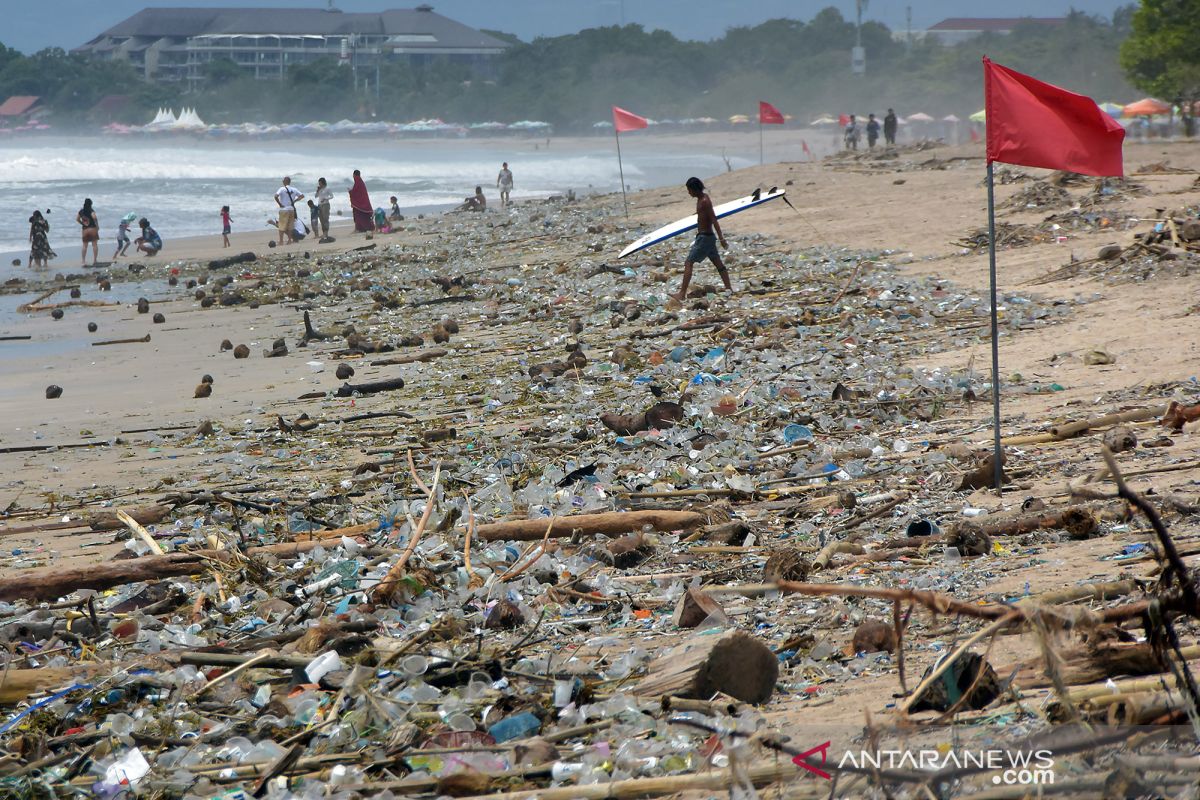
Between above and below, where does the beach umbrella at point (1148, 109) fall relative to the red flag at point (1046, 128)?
above

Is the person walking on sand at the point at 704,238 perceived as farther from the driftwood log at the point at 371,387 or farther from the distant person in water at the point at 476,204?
the distant person in water at the point at 476,204

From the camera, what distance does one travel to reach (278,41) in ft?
521

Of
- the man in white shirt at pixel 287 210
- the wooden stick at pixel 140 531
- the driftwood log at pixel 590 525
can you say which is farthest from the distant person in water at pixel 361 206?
the driftwood log at pixel 590 525

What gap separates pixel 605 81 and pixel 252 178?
61.1 meters

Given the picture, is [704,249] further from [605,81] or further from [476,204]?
[605,81]

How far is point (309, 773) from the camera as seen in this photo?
11.2 feet

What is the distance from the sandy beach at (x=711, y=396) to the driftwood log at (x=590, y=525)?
0.65 ft

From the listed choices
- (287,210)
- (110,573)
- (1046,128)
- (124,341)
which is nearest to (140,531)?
(110,573)

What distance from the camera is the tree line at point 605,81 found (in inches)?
4058

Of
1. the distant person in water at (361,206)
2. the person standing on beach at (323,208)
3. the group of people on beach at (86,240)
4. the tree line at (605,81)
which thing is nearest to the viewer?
the group of people on beach at (86,240)

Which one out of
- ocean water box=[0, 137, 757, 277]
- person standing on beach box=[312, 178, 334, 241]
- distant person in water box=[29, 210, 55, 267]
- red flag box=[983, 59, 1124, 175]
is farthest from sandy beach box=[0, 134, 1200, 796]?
ocean water box=[0, 137, 757, 277]

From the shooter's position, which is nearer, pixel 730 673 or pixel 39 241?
pixel 730 673

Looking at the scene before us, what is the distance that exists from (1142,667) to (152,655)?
3.15 m

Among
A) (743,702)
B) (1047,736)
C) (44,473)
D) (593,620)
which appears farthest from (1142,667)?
A: (44,473)
